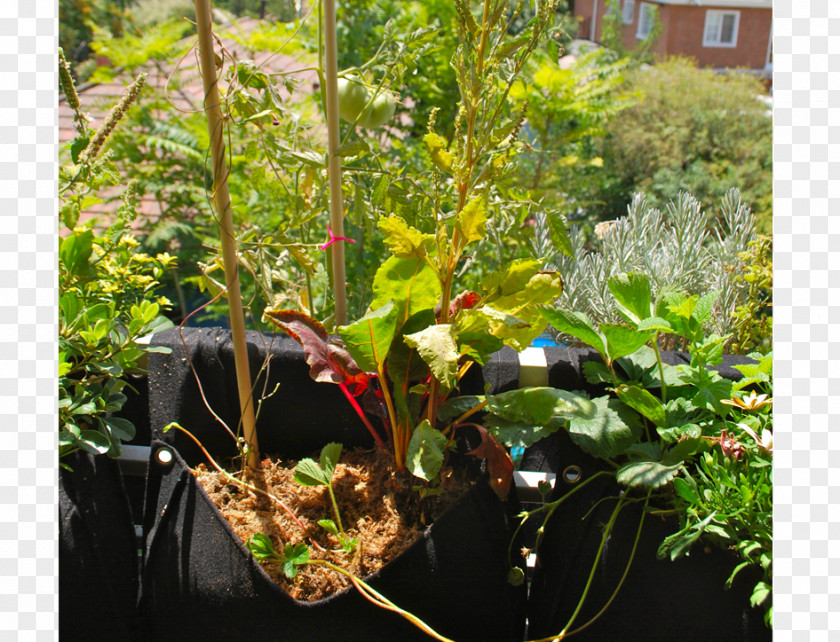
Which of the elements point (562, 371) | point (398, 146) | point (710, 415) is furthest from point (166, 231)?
point (710, 415)

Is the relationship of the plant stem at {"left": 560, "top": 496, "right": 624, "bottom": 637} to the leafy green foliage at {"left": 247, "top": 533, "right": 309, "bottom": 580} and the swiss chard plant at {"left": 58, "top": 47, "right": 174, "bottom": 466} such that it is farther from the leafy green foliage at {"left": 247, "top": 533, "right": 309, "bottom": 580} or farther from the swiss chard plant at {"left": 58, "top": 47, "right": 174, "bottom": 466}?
the swiss chard plant at {"left": 58, "top": 47, "right": 174, "bottom": 466}

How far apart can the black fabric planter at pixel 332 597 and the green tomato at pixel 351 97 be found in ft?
1.73

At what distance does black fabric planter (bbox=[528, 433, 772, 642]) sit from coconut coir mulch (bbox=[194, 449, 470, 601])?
145mm

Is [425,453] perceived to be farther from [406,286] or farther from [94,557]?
[94,557]

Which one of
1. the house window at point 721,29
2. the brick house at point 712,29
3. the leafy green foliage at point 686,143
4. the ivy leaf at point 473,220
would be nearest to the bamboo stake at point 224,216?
the ivy leaf at point 473,220

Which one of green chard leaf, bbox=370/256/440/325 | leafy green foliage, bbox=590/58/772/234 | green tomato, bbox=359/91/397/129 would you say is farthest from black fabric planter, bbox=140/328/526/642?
leafy green foliage, bbox=590/58/772/234

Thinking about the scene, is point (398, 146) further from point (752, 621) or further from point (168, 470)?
point (752, 621)

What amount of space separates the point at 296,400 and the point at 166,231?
2325 mm

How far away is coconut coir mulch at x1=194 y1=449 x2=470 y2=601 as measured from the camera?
2.34 ft

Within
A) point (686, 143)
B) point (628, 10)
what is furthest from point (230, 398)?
point (628, 10)

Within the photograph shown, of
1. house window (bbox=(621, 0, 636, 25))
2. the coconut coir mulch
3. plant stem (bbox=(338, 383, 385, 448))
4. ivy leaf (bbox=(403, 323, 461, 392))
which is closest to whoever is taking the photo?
ivy leaf (bbox=(403, 323, 461, 392))

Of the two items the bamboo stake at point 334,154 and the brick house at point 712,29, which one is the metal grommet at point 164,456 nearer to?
the bamboo stake at point 334,154

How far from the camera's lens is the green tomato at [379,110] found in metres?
0.86

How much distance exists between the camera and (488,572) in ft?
2.37
